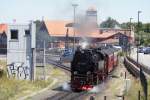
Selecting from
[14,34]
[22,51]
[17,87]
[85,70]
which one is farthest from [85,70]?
[14,34]

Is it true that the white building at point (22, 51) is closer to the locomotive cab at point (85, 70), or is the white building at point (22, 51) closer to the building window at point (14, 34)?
the building window at point (14, 34)

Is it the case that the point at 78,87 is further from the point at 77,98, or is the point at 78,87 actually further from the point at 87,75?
the point at 77,98

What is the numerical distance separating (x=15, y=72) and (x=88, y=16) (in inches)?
594

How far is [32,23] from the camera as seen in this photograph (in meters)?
42.1

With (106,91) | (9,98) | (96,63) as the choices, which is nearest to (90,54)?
(96,63)

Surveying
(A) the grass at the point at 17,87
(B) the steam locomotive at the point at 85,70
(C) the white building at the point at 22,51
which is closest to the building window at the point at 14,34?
(C) the white building at the point at 22,51

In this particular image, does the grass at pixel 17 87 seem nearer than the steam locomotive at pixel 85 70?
Yes

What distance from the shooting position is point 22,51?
140 feet

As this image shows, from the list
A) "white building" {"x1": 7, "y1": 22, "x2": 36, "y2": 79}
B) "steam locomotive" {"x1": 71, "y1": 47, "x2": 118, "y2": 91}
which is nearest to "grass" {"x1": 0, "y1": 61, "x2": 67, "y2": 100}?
"white building" {"x1": 7, "y1": 22, "x2": 36, "y2": 79}

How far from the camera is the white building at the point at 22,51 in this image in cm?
4225

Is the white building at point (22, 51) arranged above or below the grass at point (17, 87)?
above

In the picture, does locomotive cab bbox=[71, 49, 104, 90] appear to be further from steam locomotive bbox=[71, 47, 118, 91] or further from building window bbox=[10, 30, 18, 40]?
building window bbox=[10, 30, 18, 40]

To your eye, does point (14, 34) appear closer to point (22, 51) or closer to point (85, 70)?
point (22, 51)

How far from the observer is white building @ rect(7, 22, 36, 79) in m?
42.2
